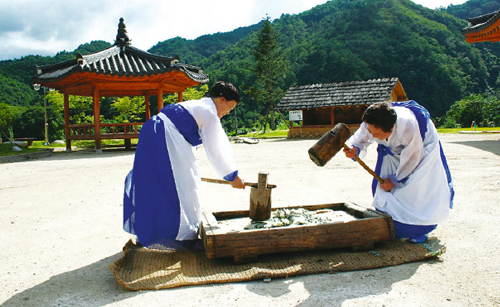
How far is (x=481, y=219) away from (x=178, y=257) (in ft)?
10.5

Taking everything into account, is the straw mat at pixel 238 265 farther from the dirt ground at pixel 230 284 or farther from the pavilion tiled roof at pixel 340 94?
the pavilion tiled roof at pixel 340 94

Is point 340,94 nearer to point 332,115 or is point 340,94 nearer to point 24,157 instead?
point 332,115

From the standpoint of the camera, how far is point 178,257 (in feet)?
10.3

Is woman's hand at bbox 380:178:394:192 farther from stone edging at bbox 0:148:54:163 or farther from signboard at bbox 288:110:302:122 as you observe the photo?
signboard at bbox 288:110:302:122

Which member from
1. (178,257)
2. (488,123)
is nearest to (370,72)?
(488,123)

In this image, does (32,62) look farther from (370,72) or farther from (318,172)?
(318,172)

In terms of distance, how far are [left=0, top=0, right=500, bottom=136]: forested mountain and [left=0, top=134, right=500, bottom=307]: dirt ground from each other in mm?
29916

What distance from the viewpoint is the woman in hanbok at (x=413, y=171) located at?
312cm

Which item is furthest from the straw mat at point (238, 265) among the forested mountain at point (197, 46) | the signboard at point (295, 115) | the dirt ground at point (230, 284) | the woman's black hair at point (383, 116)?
the forested mountain at point (197, 46)

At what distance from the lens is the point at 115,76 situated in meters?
12.7

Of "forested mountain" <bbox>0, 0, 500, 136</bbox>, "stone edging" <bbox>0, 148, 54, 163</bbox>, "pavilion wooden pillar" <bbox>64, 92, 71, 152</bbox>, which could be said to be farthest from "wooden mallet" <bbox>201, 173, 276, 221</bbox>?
"forested mountain" <bbox>0, 0, 500, 136</bbox>

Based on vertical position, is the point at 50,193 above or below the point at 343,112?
below

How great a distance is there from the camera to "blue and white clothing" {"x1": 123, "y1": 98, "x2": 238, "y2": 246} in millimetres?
3014

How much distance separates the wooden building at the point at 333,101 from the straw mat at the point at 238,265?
17053 millimetres
